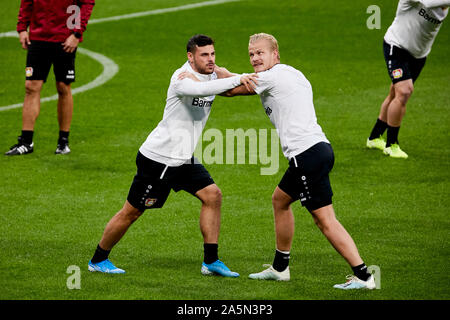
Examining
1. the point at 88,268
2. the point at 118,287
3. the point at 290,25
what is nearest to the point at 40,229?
the point at 88,268

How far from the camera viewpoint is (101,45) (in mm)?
18484

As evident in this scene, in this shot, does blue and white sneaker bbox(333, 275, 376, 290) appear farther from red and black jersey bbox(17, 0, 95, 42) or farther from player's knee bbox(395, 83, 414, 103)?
red and black jersey bbox(17, 0, 95, 42)

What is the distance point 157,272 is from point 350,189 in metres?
3.52

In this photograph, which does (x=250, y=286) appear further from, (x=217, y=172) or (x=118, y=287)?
(x=217, y=172)

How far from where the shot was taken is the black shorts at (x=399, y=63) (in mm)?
11195

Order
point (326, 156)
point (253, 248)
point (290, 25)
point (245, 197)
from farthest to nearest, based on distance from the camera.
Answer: point (290, 25) < point (245, 197) < point (253, 248) < point (326, 156)

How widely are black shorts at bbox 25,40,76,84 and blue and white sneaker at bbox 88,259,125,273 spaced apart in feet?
15.3

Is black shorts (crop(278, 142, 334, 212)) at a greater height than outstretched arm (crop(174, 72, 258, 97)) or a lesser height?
lesser

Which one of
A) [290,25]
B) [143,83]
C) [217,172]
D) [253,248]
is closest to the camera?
[253,248]

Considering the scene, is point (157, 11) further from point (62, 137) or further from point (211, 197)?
point (211, 197)

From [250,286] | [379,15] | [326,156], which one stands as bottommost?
[250,286]

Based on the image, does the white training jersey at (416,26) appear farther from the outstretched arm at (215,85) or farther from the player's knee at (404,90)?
the outstretched arm at (215,85)

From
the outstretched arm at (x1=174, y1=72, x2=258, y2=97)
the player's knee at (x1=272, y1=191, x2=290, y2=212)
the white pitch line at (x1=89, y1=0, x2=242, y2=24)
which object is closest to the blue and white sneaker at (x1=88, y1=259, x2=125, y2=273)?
the player's knee at (x1=272, y1=191, x2=290, y2=212)

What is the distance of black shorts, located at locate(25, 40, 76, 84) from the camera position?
11.1 metres
